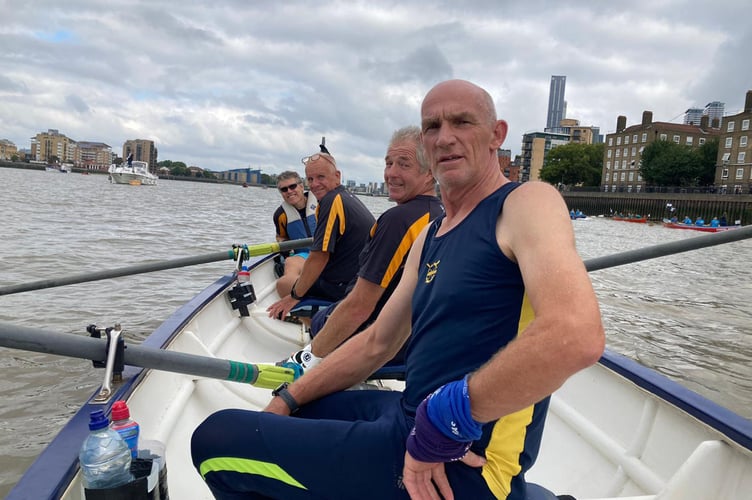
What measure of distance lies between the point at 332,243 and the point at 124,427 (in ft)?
9.50

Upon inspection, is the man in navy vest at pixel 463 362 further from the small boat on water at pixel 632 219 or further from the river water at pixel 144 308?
the small boat on water at pixel 632 219

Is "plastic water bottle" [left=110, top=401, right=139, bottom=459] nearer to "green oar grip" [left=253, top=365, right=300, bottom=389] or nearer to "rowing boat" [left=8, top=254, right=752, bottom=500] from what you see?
"rowing boat" [left=8, top=254, right=752, bottom=500]

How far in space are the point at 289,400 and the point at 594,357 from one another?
149 centimetres

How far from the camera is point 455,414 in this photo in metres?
1.43

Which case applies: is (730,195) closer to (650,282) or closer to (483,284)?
(650,282)

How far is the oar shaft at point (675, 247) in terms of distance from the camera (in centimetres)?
367

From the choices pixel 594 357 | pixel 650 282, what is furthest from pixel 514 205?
pixel 650 282

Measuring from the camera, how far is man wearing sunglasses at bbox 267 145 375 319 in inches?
184

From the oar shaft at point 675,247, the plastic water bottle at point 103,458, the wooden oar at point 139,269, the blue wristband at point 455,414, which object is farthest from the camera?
the wooden oar at point 139,269

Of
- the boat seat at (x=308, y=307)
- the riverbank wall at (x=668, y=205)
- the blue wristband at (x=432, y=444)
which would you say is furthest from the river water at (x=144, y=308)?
the riverbank wall at (x=668, y=205)

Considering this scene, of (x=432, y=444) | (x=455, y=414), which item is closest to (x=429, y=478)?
(x=432, y=444)

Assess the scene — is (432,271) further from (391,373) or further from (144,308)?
(144,308)

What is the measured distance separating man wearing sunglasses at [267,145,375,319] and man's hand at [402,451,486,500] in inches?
126

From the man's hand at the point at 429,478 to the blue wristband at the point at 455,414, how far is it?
0.65ft
